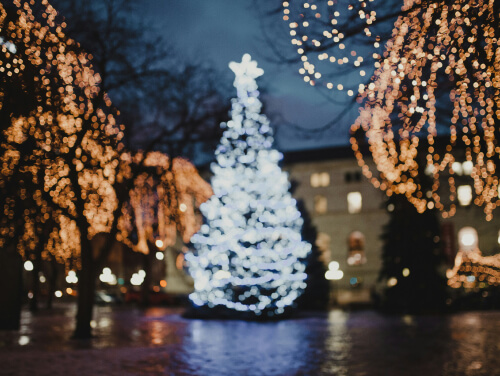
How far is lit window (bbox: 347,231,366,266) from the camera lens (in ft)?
206

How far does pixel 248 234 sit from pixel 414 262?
1261cm

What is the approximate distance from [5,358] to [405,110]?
30.8ft

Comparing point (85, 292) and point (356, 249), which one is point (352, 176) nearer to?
point (356, 249)

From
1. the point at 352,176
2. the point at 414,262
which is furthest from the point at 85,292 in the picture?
the point at 352,176

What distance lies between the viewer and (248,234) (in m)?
27.0

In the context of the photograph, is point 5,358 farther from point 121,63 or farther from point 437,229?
point 437,229

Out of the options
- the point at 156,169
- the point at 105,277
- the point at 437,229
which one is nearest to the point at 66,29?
the point at 156,169

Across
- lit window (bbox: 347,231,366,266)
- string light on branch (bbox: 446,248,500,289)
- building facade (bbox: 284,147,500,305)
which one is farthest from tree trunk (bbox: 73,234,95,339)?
lit window (bbox: 347,231,366,266)

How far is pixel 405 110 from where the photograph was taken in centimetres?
1046

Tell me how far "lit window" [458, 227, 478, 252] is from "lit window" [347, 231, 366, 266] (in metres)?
9.54

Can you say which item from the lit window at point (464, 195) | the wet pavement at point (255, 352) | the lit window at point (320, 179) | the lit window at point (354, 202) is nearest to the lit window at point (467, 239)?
the lit window at point (464, 195)

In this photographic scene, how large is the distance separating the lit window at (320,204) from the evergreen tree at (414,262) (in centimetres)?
2922

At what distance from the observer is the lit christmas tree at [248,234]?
27.0 meters

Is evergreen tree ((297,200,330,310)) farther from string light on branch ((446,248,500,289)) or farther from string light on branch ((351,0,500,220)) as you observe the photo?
string light on branch ((351,0,500,220))
